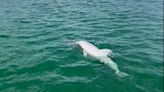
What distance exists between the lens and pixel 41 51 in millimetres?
14203

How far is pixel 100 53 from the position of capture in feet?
43.0

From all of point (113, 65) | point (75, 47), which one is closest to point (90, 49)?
point (75, 47)

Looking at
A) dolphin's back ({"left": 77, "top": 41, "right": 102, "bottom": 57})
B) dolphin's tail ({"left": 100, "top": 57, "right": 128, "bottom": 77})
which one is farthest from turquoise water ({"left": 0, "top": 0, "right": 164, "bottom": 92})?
dolphin's back ({"left": 77, "top": 41, "right": 102, "bottom": 57})

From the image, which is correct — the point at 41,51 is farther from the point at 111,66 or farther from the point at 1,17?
the point at 1,17

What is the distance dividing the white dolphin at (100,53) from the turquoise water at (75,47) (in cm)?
23

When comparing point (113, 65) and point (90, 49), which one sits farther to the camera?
point (90, 49)

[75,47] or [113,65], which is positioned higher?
[75,47]

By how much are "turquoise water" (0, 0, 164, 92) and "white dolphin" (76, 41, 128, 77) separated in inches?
9.0

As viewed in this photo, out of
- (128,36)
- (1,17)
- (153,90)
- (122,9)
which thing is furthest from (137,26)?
(1,17)

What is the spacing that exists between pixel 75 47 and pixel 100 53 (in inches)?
83.2

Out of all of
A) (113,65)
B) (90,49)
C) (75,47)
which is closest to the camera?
(113,65)

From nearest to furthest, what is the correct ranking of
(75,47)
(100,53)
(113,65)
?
(113,65)
(100,53)
(75,47)

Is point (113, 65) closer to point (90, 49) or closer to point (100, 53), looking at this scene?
point (100, 53)

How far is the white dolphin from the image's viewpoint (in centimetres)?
1183
